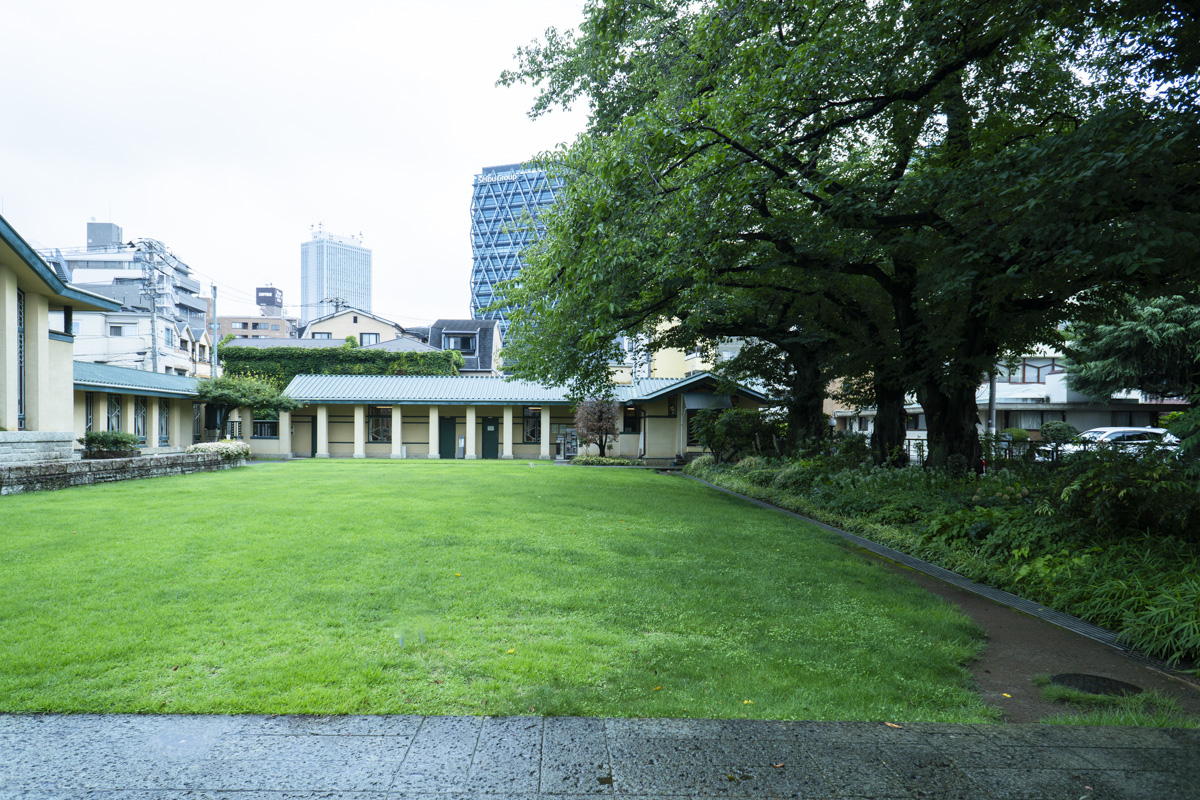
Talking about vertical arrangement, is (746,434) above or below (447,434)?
above

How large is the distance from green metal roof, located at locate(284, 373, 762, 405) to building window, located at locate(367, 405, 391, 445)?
1242 millimetres

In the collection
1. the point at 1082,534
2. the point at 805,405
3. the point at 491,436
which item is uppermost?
the point at 805,405

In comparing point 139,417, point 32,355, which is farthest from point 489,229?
point 32,355

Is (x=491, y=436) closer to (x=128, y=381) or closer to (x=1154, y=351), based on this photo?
(x=128, y=381)

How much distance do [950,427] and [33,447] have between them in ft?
65.7

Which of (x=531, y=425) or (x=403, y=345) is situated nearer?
(x=531, y=425)

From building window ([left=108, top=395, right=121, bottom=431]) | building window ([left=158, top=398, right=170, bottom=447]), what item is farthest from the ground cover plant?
building window ([left=158, top=398, right=170, bottom=447])

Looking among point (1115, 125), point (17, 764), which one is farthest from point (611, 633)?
point (1115, 125)

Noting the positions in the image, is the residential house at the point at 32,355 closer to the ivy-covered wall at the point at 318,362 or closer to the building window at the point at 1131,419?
the ivy-covered wall at the point at 318,362

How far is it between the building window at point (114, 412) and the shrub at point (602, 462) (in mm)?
18207

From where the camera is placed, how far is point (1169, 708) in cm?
390

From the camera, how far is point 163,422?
96.0 feet

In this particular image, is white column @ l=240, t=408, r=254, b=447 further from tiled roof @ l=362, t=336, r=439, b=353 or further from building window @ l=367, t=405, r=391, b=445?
tiled roof @ l=362, t=336, r=439, b=353

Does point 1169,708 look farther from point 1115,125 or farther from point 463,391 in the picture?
point 463,391
